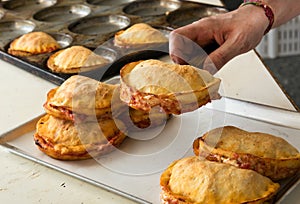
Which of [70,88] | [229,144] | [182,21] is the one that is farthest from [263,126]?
[182,21]

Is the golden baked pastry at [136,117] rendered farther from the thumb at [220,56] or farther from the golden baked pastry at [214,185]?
the golden baked pastry at [214,185]

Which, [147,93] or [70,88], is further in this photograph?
[70,88]

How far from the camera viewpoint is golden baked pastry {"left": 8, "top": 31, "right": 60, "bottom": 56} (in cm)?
268

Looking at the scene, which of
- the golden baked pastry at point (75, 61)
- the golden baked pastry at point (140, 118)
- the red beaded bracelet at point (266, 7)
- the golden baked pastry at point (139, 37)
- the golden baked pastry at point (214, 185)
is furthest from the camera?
the golden baked pastry at point (139, 37)

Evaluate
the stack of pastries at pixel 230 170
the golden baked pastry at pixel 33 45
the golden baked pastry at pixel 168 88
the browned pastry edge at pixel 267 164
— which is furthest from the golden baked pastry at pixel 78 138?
the golden baked pastry at pixel 33 45

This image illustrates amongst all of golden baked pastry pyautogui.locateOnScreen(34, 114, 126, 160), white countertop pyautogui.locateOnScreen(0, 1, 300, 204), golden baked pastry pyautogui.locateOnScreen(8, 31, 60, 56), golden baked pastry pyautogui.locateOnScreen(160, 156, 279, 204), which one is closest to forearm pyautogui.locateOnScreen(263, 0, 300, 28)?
white countertop pyautogui.locateOnScreen(0, 1, 300, 204)

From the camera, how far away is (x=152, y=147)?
1.86 meters

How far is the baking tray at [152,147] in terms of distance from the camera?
162 cm

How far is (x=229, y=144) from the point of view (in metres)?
1.62

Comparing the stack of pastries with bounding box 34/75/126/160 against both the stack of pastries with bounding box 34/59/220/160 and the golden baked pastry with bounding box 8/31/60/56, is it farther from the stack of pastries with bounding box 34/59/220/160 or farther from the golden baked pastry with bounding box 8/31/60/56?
the golden baked pastry with bounding box 8/31/60/56

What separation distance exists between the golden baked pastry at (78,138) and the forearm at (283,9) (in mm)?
847

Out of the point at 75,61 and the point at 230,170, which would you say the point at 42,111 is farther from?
the point at 230,170

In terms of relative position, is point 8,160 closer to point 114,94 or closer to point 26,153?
point 26,153

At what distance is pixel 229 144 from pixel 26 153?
0.68m
